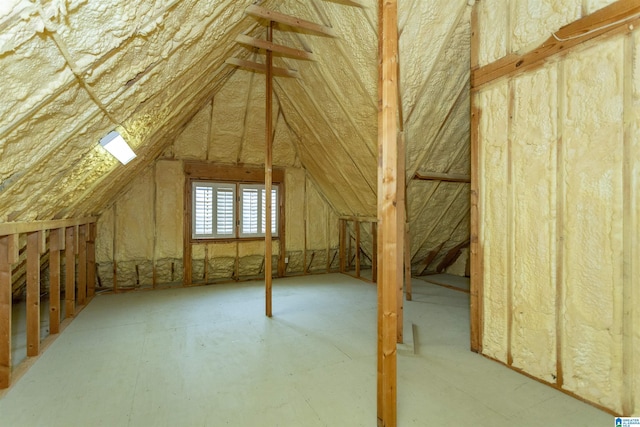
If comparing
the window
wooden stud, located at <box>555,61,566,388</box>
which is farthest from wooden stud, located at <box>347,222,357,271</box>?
wooden stud, located at <box>555,61,566,388</box>

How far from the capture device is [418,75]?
301 cm

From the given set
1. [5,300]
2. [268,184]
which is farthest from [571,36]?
[5,300]

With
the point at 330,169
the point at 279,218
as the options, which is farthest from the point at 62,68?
the point at 279,218

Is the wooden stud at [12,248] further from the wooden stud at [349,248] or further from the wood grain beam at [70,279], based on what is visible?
the wooden stud at [349,248]

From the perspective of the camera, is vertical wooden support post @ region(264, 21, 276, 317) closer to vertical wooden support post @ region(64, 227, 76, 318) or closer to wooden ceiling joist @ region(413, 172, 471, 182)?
wooden ceiling joist @ region(413, 172, 471, 182)

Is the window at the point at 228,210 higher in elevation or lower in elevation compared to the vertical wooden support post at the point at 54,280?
higher

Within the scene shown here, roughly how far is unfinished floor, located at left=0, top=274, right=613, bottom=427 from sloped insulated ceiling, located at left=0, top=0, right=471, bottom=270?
131cm

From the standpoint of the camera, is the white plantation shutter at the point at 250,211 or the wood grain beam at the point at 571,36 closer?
the wood grain beam at the point at 571,36

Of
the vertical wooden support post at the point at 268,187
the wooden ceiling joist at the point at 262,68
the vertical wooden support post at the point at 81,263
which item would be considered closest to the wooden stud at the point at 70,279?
the vertical wooden support post at the point at 81,263

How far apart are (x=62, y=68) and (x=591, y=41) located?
307 centimetres

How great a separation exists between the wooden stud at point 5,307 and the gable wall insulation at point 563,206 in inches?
146

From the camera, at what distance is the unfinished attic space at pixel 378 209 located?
5.52 ft

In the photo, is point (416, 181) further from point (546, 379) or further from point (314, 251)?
point (314, 251)

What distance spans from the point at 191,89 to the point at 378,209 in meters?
2.85
